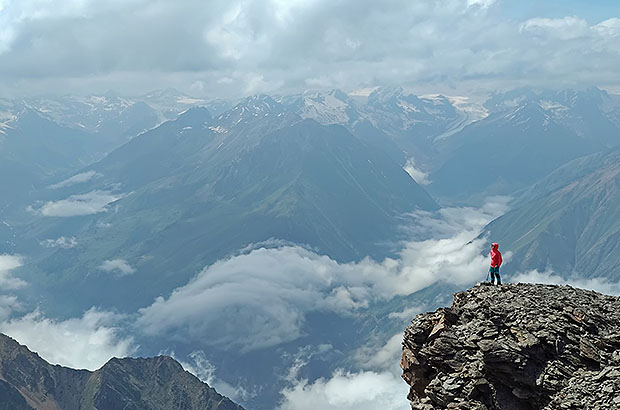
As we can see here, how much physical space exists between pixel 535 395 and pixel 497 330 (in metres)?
6.24

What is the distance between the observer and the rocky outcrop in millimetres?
44375

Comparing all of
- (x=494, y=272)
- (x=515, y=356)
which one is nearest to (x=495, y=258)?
(x=494, y=272)

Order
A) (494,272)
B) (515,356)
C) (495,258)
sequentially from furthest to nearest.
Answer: (494,272) → (495,258) → (515,356)

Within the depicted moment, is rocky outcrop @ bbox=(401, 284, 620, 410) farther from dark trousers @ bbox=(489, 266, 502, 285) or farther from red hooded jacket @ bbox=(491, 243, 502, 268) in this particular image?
dark trousers @ bbox=(489, 266, 502, 285)

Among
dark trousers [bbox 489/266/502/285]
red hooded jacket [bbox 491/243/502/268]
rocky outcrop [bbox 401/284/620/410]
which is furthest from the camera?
dark trousers [bbox 489/266/502/285]

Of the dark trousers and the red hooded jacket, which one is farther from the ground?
the red hooded jacket

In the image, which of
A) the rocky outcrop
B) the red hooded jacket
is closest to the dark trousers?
the red hooded jacket

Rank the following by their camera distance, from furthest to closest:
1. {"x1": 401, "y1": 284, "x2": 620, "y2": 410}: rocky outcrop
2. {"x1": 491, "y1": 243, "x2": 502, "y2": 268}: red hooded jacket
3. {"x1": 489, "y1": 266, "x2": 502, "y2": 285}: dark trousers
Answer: {"x1": 489, "y1": 266, "x2": 502, "y2": 285}: dark trousers < {"x1": 491, "y1": 243, "x2": 502, "y2": 268}: red hooded jacket < {"x1": 401, "y1": 284, "x2": 620, "y2": 410}: rocky outcrop

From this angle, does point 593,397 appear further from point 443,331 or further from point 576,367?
point 443,331

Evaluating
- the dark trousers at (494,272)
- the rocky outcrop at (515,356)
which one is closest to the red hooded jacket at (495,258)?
the dark trousers at (494,272)

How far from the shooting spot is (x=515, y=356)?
151 ft

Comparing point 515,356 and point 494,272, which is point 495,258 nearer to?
point 494,272

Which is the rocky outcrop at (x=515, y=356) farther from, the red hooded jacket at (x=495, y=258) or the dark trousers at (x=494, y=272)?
the dark trousers at (x=494, y=272)

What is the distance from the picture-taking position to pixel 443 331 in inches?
2030
